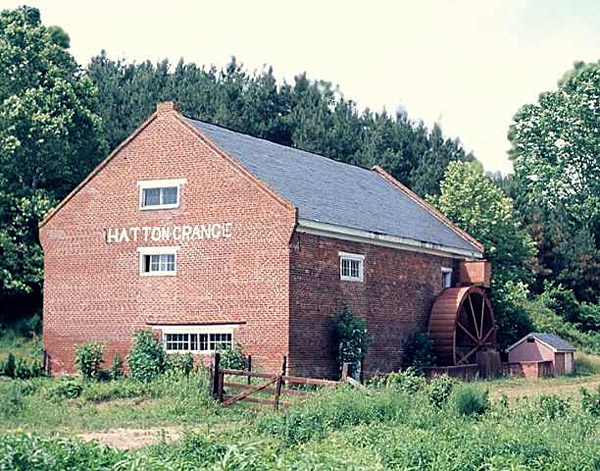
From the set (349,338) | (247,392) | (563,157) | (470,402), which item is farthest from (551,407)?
(563,157)

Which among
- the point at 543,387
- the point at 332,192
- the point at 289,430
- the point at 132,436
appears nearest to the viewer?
the point at 289,430

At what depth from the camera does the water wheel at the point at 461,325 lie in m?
35.0

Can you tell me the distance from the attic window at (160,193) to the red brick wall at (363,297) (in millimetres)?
4279

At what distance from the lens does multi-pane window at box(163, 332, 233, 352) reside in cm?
2944

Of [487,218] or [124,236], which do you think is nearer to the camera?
[124,236]

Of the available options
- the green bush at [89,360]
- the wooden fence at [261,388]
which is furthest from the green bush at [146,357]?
the wooden fence at [261,388]

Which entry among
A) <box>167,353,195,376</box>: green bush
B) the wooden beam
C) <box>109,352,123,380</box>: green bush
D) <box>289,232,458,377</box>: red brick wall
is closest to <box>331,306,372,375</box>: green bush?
<box>289,232,458,377</box>: red brick wall

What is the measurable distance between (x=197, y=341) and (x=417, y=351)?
8017 millimetres

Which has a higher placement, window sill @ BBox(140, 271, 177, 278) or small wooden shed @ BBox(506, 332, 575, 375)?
window sill @ BBox(140, 271, 177, 278)

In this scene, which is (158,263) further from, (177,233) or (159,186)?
(159,186)

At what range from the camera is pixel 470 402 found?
64.4 feet

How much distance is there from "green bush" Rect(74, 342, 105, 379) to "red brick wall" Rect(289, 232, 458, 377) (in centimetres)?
587

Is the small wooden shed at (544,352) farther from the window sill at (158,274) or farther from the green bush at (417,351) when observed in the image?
the window sill at (158,274)

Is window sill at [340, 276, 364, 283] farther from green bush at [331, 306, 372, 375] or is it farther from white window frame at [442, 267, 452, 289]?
white window frame at [442, 267, 452, 289]
